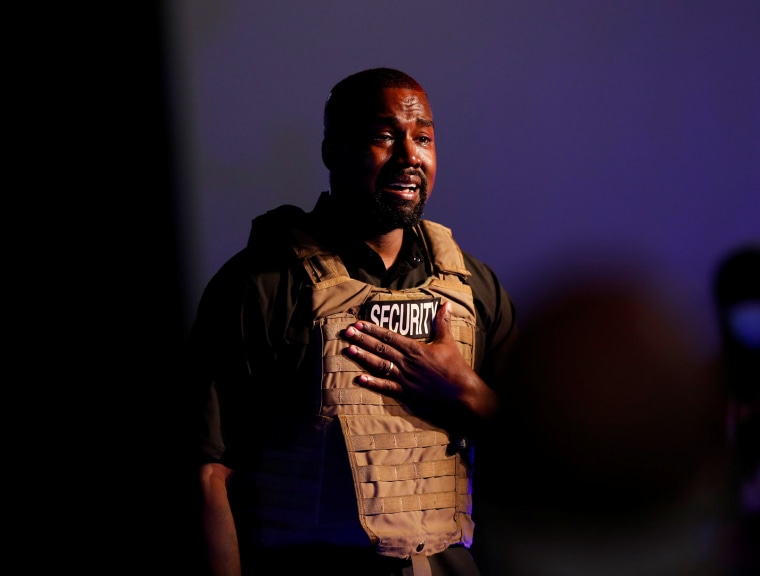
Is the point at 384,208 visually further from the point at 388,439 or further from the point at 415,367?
the point at 388,439

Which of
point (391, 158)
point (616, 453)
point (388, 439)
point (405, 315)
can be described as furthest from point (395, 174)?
point (616, 453)

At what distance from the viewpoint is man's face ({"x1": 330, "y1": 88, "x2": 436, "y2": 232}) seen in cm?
186

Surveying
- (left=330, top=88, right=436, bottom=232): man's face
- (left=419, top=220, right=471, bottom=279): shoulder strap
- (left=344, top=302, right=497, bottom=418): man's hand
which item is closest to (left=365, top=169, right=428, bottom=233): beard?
(left=330, top=88, right=436, bottom=232): man's face

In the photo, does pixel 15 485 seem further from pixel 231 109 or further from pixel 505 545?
pixel 505 545

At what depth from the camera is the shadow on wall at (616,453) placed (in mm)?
2342

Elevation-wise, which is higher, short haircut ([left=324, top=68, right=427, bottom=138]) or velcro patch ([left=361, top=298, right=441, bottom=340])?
short haircut ([left=324, top=68, right=427, bottom=138])

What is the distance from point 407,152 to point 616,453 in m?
1.11

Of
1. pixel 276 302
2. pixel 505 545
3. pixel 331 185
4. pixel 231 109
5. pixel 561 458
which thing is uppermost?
pixel 231 109

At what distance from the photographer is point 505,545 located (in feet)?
7.99

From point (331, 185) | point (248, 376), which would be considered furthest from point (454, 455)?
point (331, 185)

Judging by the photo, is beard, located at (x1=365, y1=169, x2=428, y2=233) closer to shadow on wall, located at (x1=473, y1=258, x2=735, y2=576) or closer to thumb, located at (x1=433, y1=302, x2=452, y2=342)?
thumb, located at (x1=433, y1=302, x2=452, y2=342)

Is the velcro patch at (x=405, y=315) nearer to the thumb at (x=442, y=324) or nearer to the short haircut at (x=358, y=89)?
the thumb at (x=442, y=324)

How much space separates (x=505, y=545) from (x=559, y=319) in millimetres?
692

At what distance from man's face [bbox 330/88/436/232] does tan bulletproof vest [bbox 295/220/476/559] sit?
0.16 metres
